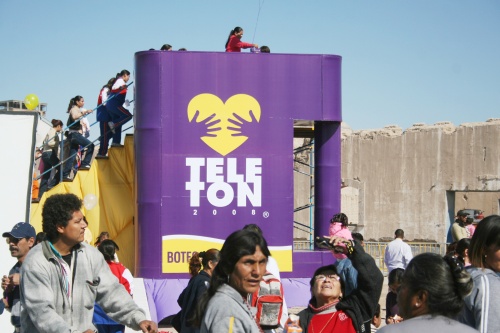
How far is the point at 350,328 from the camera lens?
20.1 ft

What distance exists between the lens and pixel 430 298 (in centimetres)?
372

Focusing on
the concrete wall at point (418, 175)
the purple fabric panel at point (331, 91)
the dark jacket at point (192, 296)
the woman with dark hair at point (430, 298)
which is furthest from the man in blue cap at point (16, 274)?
the concrete wall at point (418, 175)

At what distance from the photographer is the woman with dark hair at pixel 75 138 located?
1698cm

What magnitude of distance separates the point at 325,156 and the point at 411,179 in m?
14.7

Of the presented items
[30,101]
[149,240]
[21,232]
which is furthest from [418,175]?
[21,232]

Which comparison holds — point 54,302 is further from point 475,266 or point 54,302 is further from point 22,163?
point 22,163

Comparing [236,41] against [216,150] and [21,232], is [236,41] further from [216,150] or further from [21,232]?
[21,232]

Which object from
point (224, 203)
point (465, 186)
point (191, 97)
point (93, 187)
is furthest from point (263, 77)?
point (465, 186)

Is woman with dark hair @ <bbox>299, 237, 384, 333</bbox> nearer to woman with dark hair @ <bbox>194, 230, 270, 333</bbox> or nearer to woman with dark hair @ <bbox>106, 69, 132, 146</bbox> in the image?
woman with dark hair @ <bbox>194, 230, 270, 333</bbox>

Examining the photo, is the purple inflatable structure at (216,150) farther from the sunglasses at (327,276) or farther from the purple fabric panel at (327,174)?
the sunglasses at (327,276)

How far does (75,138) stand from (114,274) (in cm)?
797

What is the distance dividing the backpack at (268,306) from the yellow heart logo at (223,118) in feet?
28.5

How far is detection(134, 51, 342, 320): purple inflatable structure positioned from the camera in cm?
1495

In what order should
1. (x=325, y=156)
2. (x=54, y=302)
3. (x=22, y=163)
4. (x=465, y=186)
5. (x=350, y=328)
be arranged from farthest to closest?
(x=465, y=186)
(x=325, y=156)
(x=22, y=163)
(x=350, y=328)
(x=54, y=302)
